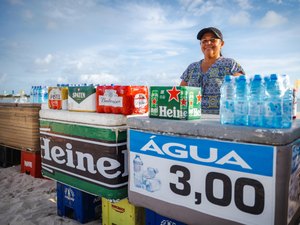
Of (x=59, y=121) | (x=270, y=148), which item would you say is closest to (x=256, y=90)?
(x=270, y=148)

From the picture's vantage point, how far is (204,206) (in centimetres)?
224

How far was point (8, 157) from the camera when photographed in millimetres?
6781

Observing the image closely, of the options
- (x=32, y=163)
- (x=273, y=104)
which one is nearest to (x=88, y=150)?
(x=273, y=104)

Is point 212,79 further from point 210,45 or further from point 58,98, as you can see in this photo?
point 58,98

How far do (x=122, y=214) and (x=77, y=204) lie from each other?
2.79 ft

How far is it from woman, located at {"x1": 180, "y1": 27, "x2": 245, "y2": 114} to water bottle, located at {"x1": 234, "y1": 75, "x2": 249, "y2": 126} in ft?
4.58

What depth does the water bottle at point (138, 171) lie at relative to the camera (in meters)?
2.65

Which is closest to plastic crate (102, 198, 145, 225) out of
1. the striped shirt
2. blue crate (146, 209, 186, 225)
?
blue crate (146, 209, 186, 225)

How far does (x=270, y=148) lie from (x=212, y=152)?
1.46 feet

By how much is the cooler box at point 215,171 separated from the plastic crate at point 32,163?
3.82 meters

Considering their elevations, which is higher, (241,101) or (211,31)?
(211,31)

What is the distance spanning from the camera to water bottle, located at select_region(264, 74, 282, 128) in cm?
199

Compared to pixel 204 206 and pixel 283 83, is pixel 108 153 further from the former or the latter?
pixel 283 83

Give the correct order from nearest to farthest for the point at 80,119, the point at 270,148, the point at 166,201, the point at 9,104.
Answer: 1. the point at 270,148
2. the point at 166,201
3. the point at 80,119
4. the point at 9,104
